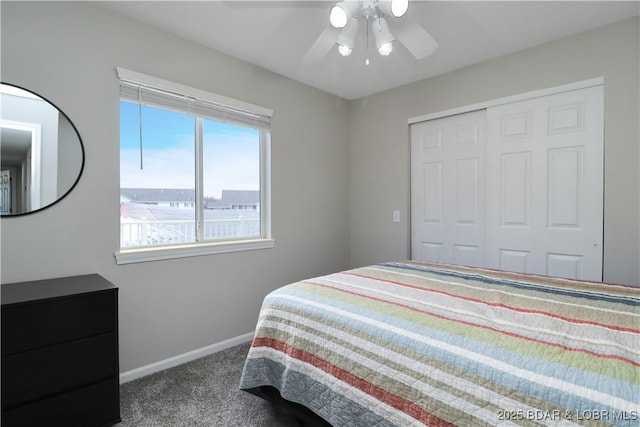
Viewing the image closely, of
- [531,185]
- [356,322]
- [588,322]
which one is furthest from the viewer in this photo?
[531,185]

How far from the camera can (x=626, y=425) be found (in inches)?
29.1

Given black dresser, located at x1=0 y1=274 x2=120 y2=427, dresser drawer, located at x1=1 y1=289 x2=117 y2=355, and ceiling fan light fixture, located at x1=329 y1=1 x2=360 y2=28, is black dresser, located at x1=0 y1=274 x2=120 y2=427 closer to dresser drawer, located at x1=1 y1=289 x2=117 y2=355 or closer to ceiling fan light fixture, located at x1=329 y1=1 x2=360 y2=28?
dresser drawer, located at x1=1 y1=289 x2=117 y2=355

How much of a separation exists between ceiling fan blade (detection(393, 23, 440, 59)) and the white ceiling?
143 millimetres

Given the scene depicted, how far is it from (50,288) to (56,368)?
40cm

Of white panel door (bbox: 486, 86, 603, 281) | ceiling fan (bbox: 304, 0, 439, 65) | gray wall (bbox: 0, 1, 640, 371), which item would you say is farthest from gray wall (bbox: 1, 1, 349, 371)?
white panel door (bbox: 486, 86, 603, 281)

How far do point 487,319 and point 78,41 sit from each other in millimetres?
2708

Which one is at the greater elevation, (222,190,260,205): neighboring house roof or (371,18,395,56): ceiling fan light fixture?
(371,18,395,56): ceiling fan light fixture

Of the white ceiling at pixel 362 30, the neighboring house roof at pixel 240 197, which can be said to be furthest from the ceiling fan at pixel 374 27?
the neighboring house roof at pixel 240 197

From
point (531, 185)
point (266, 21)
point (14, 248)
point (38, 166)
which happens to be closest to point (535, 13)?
point (531, 185)

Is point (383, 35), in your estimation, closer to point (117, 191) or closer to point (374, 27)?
point (374, 27)

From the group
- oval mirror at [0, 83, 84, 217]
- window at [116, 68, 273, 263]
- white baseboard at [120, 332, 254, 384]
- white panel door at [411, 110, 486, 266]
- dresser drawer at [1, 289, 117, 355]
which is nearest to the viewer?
dresser drawer at [1, 289, 117, 355]

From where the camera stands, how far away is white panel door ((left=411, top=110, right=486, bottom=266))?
115 inches

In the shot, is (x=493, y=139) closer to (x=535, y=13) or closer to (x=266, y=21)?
(x=535, y=13)

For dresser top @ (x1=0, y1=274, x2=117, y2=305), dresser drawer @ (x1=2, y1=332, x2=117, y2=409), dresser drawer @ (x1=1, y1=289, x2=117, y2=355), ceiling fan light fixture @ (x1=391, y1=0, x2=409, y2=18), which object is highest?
ceiling fan light fixture @ (x1=391, y1=0, x2=409, y2=18)
